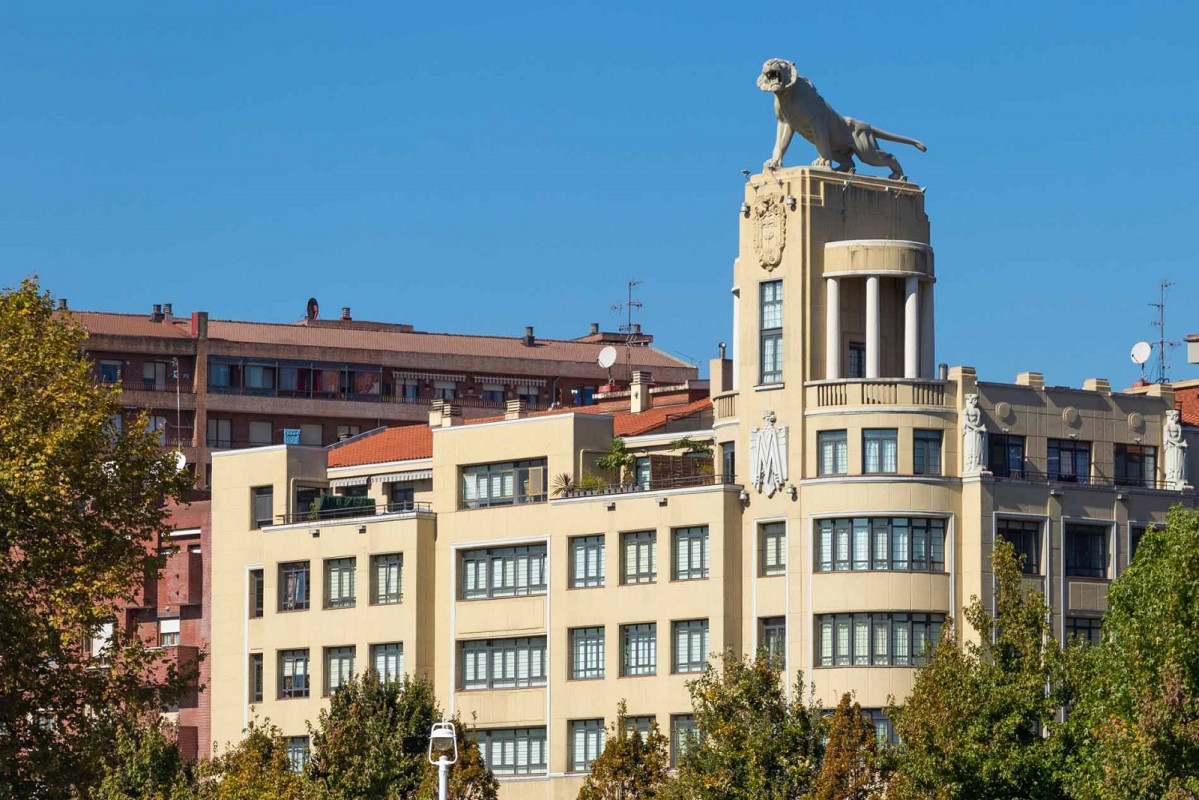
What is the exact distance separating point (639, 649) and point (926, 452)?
1258 centimetres

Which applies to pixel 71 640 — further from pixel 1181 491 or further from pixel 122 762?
pixel 1181 491

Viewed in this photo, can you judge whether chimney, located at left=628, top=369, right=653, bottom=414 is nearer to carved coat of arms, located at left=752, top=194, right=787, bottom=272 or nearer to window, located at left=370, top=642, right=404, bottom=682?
window, located at left=370, top=642, right=404, bottom=682

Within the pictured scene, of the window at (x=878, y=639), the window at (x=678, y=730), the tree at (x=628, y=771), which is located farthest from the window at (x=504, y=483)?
the tree at (x=628, y=771)

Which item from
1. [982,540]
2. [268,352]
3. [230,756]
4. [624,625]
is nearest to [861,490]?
[982,540]

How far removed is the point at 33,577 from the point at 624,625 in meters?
28.7

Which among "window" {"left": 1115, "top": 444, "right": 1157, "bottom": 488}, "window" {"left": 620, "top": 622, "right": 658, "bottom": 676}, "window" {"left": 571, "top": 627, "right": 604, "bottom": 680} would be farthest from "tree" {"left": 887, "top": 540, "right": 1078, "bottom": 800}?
"window" {"left": 571, "top": 627, "right": 604, "bottom": 680}

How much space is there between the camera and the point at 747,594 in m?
102

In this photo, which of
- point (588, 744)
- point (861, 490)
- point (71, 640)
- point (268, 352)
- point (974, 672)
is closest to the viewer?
point (71, 640)

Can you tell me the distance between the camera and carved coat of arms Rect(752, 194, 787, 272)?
10244 centimetres

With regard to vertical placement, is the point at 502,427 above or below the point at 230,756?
above

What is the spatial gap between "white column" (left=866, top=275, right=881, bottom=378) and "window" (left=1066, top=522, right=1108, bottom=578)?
867cm

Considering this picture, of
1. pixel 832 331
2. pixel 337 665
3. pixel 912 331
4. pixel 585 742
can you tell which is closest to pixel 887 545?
pixel 912 331

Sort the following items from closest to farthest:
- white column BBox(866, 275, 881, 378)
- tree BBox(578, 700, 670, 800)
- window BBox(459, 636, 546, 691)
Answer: tree BBox(578, 700, 670, 800) → white column BBox(866, 275, 881, 378) → window BBox(459, 636, 546, 691)

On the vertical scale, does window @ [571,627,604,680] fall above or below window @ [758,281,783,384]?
below
